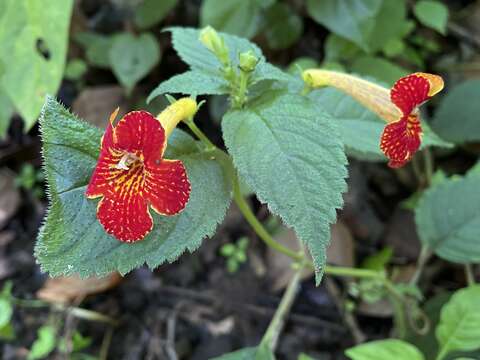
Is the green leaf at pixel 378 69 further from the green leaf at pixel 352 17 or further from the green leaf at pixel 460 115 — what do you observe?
the green leaf at pixel 460 115

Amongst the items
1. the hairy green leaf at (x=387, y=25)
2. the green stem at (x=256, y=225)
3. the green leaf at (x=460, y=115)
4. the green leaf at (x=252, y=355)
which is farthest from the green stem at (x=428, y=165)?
the green leaf at (x=252, y=355)

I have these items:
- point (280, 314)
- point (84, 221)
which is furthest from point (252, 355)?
point (84, 221)

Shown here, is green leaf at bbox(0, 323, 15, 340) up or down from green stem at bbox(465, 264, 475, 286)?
down

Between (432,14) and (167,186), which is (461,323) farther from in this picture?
(432,14)

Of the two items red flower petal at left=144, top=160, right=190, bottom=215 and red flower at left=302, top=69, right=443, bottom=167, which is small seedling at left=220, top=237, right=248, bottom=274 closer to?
red flower at left=302, top=69, right=443, bottom=167

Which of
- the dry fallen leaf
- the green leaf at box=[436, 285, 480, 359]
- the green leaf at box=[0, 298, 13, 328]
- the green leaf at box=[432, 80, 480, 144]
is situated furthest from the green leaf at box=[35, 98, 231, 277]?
the green leaf at box=[432, 80, 480, 144]

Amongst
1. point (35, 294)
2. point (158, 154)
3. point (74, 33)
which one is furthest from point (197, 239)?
point (74, 33)

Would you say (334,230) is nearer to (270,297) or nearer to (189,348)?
(270,297)
